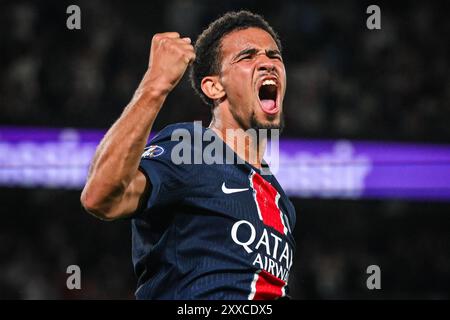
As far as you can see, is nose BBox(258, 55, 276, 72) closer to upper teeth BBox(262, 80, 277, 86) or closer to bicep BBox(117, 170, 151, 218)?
upper teeth BBox(262, 80, 277, 86)

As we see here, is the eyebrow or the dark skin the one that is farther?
the eyebrow

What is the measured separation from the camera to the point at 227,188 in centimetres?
269

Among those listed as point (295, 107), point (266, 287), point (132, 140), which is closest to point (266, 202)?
point (266, 287)

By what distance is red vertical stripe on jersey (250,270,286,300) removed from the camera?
2627 millimetres

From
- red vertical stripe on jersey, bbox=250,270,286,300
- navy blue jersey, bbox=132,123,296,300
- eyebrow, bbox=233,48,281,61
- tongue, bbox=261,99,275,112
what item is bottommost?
red vertical stripe on jersey, bbox=250,270,286,300

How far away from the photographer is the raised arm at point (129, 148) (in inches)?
92.0

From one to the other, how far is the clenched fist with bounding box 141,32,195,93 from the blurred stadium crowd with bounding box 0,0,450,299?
156 inches

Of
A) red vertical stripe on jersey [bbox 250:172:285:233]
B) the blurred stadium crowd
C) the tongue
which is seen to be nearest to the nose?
the tongue

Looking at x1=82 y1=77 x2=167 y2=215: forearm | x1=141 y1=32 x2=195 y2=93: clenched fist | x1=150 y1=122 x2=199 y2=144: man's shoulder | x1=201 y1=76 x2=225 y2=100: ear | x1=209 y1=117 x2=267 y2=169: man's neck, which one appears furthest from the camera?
x1=201 y1=76 x2=225 y2=100: ear

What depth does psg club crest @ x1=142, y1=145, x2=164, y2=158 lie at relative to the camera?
2.62m

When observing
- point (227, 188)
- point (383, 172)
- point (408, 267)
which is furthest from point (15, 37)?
point (227, 188)

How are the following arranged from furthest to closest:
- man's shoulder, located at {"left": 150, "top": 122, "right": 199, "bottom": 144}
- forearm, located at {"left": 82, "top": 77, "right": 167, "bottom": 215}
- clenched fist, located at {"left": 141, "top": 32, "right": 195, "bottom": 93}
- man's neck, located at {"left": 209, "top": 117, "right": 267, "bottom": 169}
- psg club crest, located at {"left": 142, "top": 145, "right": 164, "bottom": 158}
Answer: man's neck, located at {"left": 209, "top": 117, "right": 267, "bottom": 169}
man's shoulder, located at {"left": 150, "top": 122, "right": 199, "bottom": 144}
psg club crest, located at {"left": 142, "top": 145, "right": 164, "bottom": 158}
clenched fist, located at {"left": 141, "top": 32, "right": 195, "bottom": 93}
forearm, located at {"left": 82, "top": 77, "right": 167, "bottom": 215}

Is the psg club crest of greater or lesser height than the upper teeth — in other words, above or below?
below

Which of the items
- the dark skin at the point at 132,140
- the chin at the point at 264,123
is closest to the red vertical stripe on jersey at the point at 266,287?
the dark skin at the point at 132,140
